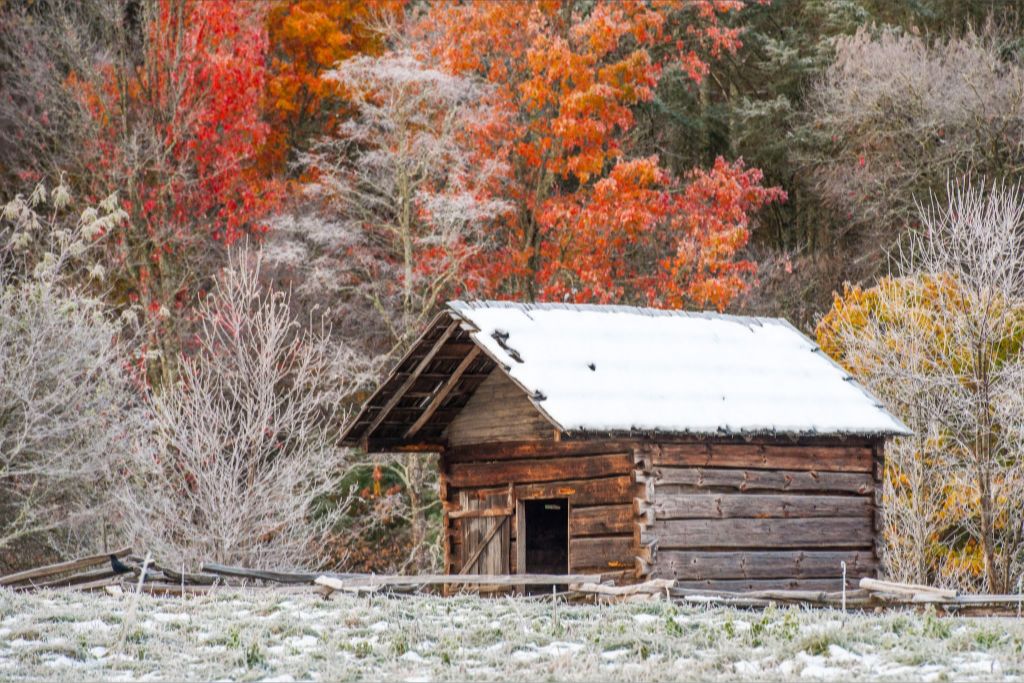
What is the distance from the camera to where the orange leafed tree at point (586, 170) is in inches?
1235

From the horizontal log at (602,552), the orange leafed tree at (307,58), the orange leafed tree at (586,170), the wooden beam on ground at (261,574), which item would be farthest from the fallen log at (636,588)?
the orange leafed tree at (307,58)

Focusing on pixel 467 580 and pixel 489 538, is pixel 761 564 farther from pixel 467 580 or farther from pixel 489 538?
pixel 467 580

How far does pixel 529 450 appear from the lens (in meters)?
19.7

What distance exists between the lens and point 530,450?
19.6 meters

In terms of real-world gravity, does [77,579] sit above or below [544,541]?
below

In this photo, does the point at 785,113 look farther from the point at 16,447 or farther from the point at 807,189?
the point at 16,447

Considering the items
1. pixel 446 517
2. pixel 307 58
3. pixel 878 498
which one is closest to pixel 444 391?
pixel 446 517

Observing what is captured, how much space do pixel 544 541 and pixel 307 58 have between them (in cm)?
2098

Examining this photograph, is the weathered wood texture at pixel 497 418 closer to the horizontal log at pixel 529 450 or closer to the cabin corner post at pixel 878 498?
the horizontal log at pixel 529 450

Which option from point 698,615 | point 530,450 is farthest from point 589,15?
point 698,615

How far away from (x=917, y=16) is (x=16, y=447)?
24.9 metres

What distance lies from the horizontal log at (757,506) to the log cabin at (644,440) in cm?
2

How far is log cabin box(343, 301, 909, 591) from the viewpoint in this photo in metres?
18.0

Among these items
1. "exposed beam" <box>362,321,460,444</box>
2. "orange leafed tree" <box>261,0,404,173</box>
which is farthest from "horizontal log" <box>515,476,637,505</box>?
"orange leafed tree" <box>261,0,404,173</box>
